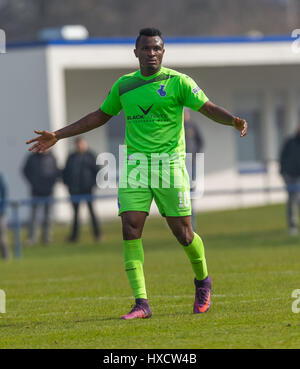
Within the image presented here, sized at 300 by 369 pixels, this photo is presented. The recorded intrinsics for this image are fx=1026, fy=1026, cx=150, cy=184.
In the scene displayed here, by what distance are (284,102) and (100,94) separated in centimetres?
594

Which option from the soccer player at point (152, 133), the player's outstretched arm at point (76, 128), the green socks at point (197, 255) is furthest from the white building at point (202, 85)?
the soccer player at point (152, 133)

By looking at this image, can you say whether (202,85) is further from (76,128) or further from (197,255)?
(197,255)

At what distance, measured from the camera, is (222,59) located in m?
26.0

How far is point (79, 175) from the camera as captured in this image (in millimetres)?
20734

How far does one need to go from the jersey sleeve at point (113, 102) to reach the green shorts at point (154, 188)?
0.53m

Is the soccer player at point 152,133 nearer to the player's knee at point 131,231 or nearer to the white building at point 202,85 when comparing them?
the player's knee at point 131,231

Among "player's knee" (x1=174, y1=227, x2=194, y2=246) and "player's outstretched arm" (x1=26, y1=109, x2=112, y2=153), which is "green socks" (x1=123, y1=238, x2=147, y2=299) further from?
"player's outstretched arm" (x1=26, y1=109, x2=112, y2=153)

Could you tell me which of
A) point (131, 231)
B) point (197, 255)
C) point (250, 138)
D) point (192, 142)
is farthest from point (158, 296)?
point (250, 138)

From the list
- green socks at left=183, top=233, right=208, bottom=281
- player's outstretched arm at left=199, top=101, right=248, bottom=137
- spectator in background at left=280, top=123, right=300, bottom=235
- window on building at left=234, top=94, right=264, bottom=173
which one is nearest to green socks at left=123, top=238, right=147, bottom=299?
green socks at left=183, top=233, right=208, bottom=281

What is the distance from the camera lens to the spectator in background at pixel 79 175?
813 inches

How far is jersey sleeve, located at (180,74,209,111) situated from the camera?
852 centimetres

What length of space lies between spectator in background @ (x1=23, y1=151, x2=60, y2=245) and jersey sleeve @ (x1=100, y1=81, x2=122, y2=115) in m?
12.0

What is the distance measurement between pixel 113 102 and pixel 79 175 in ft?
39.5

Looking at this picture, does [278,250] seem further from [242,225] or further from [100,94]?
[100,94]
